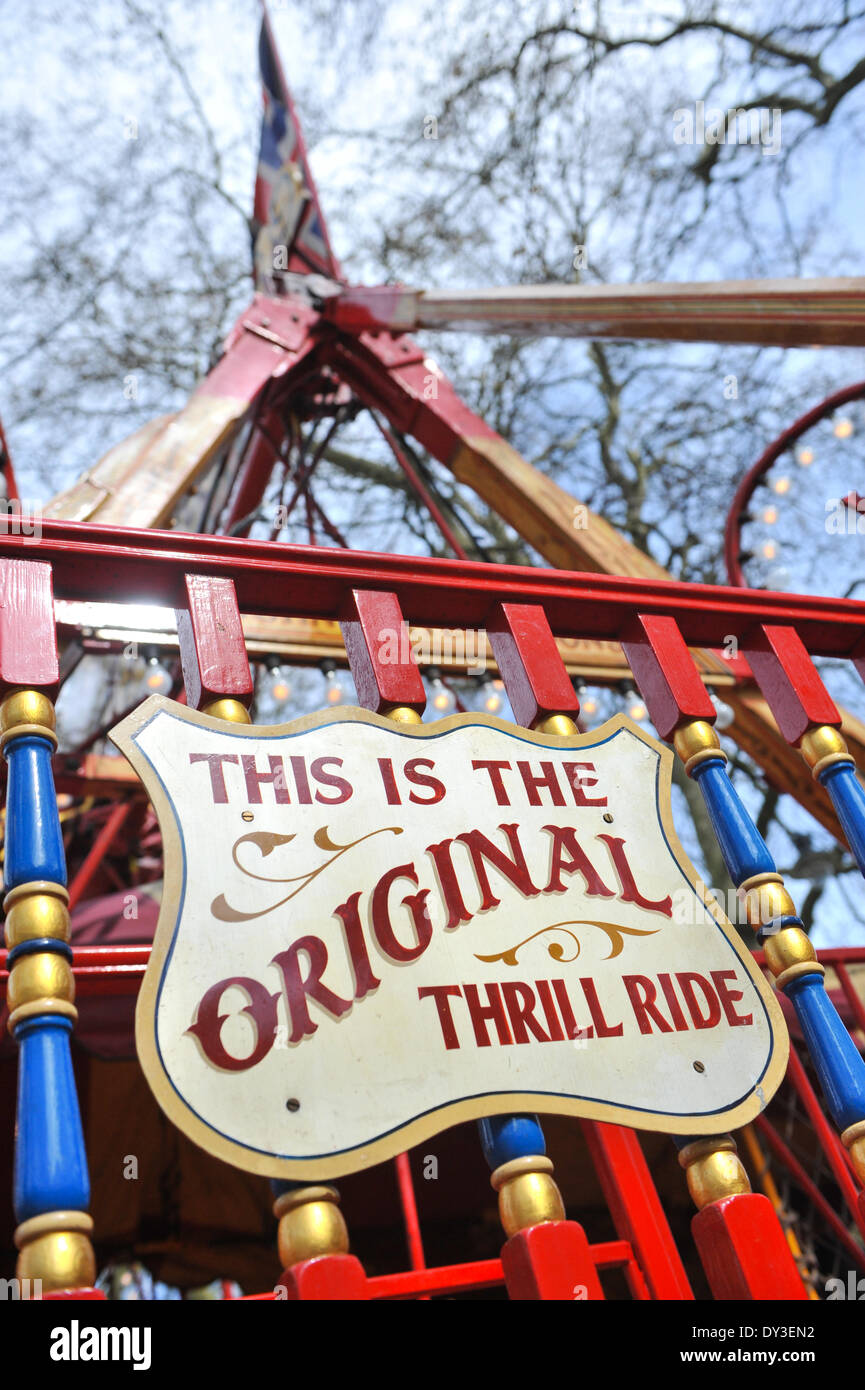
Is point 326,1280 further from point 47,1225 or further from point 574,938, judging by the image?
point 574,938

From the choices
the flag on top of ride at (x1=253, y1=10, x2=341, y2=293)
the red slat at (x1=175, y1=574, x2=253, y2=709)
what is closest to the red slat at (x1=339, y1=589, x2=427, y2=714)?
the red slat at (x1=175, y1=574, x2=253, y2=709)

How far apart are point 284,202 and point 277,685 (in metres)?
2.64

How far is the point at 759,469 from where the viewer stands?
11.3ft

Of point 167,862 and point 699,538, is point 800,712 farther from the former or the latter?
point 699,538

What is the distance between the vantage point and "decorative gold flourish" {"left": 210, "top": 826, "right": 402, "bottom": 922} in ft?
2.89

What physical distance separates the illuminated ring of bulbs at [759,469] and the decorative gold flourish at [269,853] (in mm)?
2427

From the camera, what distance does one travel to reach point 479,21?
24.9ft

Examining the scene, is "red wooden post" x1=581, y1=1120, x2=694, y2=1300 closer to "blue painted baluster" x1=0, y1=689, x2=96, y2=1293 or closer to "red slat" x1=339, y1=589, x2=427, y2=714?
"red slat" x1=339, y1=589, x2=427, y2=714

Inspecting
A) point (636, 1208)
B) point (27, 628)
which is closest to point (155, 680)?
point (636, 1208)

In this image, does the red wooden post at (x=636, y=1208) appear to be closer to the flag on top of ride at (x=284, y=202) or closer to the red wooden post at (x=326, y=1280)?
the red wooden post at (x=326, y=1280)

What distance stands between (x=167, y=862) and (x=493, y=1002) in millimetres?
313

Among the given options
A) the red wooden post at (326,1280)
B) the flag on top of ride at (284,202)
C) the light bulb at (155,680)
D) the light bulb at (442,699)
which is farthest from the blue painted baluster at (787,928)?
the light bulb at (442,699)

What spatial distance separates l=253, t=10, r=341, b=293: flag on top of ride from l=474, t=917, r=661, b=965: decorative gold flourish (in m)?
4.89
